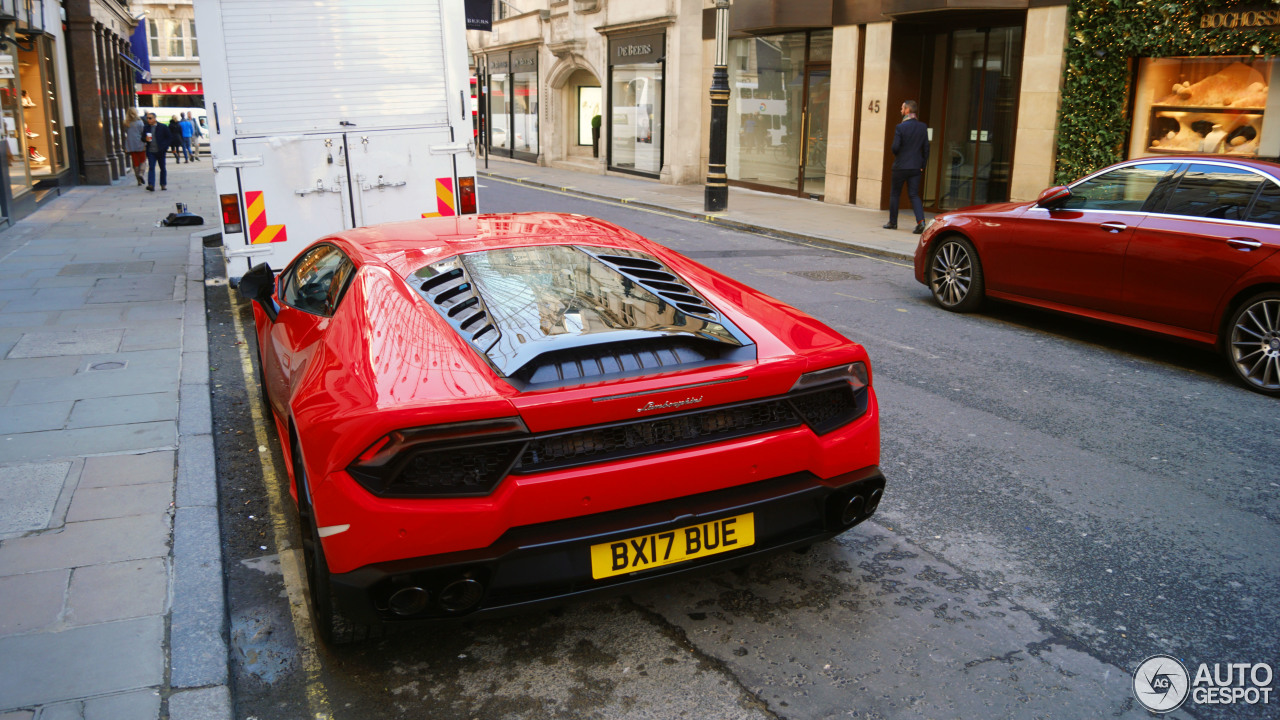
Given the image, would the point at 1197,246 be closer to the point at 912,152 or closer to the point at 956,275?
the point at 956,275

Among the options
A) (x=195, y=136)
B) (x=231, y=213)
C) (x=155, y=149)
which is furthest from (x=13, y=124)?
(x=195, y=136)

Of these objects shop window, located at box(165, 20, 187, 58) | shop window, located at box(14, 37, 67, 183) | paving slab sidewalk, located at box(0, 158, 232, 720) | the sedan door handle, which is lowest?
paving slab sidewalk, located at box(0, 158, 232, 720)

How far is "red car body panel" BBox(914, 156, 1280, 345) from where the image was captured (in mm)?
7152

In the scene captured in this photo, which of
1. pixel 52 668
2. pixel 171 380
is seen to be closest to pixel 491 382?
pixel 52 668

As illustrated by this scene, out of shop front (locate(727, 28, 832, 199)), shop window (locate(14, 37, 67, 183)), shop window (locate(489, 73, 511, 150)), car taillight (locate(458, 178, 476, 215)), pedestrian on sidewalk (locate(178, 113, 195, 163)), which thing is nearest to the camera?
car taillight (locate(458, 178, 476, 215))

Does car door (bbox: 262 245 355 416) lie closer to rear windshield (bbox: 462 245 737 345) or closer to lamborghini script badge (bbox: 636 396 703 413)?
rear windshield (bbox: 462 245 737 345)

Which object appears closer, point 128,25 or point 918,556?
point 918,556

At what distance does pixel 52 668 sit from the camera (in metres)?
3.30

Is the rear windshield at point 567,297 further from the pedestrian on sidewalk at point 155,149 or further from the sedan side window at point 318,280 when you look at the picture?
the pedestrian on sidewalk at point 155,149

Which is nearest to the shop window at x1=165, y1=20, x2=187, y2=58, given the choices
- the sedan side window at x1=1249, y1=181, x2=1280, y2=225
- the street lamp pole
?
the street lamp pole

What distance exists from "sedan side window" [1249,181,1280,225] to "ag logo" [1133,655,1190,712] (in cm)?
495

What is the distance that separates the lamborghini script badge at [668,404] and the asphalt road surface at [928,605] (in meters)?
0.81

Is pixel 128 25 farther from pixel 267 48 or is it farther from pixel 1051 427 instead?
pixel 1051 427

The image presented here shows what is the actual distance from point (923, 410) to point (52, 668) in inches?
197
